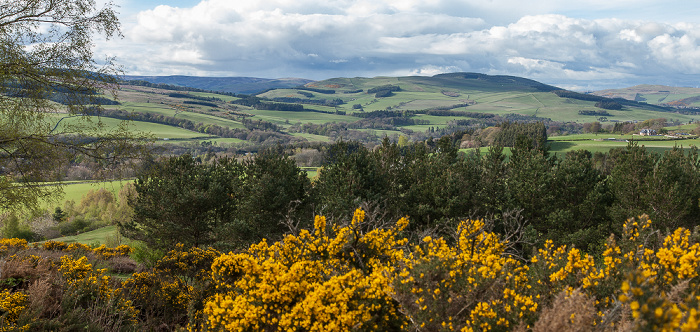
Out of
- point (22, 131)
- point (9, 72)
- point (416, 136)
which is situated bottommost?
point (416, 136)

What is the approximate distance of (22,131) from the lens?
1305 centimetres

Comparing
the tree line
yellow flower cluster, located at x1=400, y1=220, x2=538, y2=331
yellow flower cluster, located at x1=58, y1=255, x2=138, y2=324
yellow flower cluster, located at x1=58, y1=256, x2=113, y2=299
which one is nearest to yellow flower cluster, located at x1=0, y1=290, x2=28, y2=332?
yellow flower cluster, located at x1=58, y1=255, x2=138, y2=324

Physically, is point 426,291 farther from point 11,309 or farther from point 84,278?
point 84,278

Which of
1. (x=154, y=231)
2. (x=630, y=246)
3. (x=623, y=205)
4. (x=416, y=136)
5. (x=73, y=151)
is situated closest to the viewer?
(x=630, y=246)

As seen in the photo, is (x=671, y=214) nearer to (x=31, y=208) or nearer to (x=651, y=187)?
(x=651, y=187)

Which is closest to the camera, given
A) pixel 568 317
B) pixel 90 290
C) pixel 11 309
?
pixel 568 317

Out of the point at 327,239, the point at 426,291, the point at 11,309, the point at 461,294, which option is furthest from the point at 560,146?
the point at 11,309

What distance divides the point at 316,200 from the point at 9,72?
1661cm

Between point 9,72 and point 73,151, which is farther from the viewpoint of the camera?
point 73,151

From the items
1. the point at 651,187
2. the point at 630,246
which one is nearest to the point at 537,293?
the point at 630,246

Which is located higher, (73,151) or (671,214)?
(73,151)

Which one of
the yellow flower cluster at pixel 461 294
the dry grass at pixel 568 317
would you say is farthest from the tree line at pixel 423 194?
the dry grass at pixel 568 317

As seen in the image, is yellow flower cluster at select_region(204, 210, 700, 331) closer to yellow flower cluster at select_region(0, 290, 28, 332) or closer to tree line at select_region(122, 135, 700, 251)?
yellow flower cluster at select_region(0, 290, 28, 332)

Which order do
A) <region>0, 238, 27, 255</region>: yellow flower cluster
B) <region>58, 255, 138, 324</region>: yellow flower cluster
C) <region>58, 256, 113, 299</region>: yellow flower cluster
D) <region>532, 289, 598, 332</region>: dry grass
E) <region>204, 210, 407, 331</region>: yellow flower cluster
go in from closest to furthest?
<region>532, 289, 598, 332</region>: dry grass → <region>204, 210, 407, 331</region>: yellow flower cluster → <region>58, 255, 138, 324</region>: yellow flower cluster → <region>58, 256, 113, 299</region>: yellow flower cluster → <region>0, 238, 27, 255</region>: yellow flower cluster
